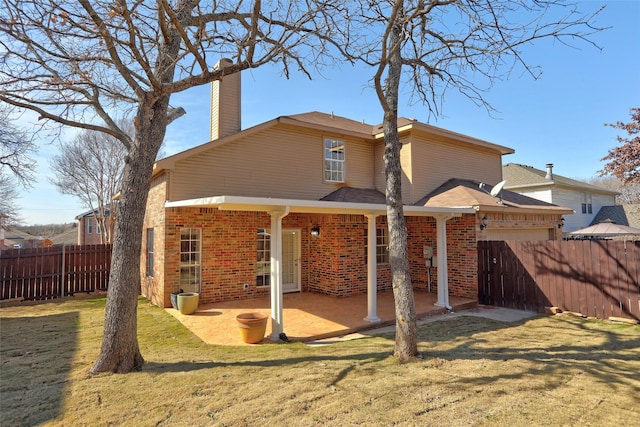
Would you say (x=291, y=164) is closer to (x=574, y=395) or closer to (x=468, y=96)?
(x=468, y=96)

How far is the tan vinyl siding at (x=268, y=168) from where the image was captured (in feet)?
30.1

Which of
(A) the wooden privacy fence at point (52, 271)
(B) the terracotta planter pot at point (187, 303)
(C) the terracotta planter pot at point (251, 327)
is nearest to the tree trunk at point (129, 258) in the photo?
(C) the terracotta planter pot at point (251, 327)

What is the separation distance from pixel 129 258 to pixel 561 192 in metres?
23.7

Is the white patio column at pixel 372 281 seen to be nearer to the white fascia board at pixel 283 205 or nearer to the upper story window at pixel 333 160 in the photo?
the white fascia board at pixel 283 205

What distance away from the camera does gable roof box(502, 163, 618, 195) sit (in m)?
20.5

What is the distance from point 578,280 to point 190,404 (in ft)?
28.4

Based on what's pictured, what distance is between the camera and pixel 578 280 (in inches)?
316

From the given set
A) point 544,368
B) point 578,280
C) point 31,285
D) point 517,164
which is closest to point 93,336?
point 31,285

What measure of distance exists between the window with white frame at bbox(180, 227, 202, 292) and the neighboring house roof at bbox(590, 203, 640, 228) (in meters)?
24.9

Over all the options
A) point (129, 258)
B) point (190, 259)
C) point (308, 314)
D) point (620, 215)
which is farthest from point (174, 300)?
point (620, 215)

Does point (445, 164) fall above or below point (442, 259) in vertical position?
above

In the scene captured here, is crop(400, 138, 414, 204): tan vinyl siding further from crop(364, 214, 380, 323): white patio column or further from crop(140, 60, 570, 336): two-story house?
crop(364, 214, 380, 323): white patio column

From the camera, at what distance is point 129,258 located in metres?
4.57

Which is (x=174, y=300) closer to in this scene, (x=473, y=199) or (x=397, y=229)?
(x=397, y=229)
